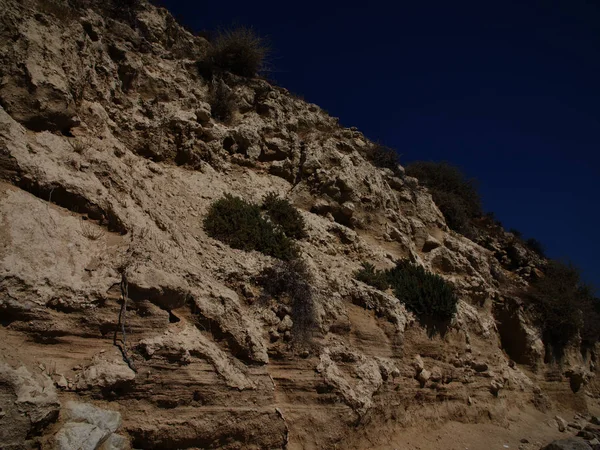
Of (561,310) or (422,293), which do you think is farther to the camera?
(561,310)

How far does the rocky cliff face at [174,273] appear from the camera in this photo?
4.10 metres

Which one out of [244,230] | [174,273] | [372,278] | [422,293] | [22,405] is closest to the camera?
[22,405]

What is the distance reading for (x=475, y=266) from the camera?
13.6 metres

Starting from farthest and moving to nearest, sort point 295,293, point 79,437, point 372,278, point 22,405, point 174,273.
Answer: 1. point 372,278
2. point 295,293
3. point 174,273
4. point 79,437
5. point 22,405

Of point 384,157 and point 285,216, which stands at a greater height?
point 384,157

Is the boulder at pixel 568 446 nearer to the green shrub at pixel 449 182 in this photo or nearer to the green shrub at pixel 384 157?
the green shrub at pixel 384 157

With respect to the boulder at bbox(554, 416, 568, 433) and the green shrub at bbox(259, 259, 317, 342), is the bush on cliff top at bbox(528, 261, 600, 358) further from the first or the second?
the green shrub at bbox(259, 259, 317, 342)

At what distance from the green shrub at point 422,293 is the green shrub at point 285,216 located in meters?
2.53

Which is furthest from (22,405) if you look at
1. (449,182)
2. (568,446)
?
(449,182)

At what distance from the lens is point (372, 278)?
8.77 m

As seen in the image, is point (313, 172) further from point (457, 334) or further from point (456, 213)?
point (456, 213)

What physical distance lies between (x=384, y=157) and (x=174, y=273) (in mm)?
10562

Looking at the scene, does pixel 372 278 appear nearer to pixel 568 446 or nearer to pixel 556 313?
pixel 568 446

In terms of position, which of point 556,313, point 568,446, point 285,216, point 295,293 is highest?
point 285,216
